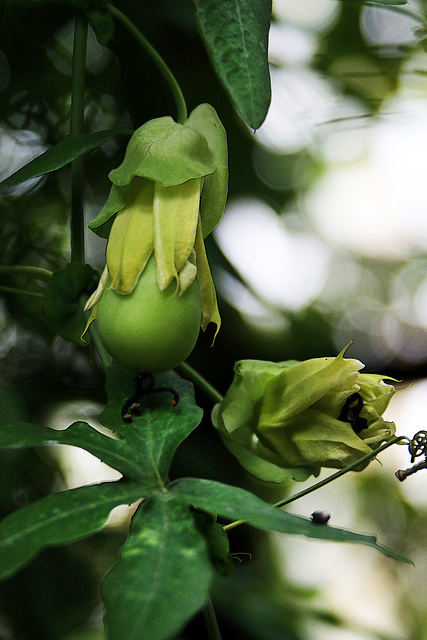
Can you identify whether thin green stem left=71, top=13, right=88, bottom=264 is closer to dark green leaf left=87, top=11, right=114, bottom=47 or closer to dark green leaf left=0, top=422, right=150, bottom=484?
dark green leaf left=87, top=11, right=114, bottom=47

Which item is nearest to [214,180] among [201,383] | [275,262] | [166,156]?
[166,156]

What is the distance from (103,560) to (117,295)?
22.8 inches

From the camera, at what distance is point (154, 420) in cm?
35

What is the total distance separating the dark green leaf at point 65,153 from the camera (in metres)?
0.37

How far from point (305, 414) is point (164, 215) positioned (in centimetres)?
14

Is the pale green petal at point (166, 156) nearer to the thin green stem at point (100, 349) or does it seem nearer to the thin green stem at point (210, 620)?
the thin green stem at point (100, 349)

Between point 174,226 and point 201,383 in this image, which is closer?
point 174,226

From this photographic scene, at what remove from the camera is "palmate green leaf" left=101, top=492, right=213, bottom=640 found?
21 centimetres

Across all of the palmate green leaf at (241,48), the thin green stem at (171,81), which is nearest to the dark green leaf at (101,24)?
the thin green stem at (171,81)

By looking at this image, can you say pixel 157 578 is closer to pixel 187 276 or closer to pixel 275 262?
pixel 187 276

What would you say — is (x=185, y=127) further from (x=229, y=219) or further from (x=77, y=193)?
(x=229, y=219)

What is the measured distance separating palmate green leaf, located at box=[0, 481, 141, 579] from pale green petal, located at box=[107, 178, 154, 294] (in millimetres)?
94

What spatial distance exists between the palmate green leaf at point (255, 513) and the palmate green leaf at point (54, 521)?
0.03 m

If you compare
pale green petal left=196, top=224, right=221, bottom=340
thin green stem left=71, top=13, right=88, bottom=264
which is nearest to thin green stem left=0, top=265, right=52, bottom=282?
thin green stem left=71, top=13, right=88, bottom=264
